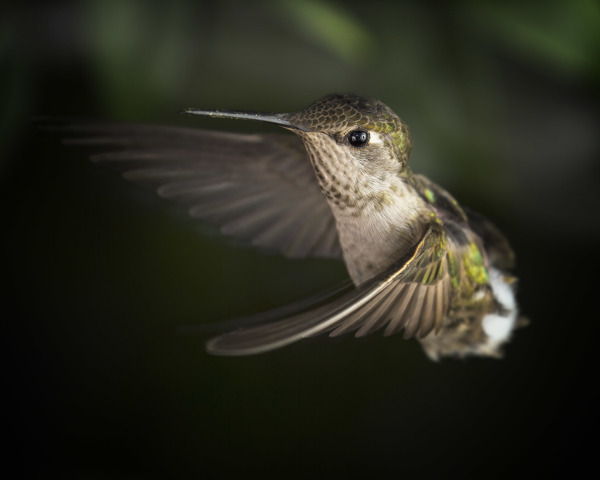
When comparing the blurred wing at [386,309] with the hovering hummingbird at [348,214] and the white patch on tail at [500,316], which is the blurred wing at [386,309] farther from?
the white patch on tail at [500,316]

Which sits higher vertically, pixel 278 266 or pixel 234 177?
pixel 234 177

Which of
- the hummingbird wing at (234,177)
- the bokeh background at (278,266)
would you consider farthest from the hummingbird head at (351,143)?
the bokeh background at (278,266)

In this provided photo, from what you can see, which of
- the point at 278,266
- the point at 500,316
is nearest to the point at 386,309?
the point at 500,316

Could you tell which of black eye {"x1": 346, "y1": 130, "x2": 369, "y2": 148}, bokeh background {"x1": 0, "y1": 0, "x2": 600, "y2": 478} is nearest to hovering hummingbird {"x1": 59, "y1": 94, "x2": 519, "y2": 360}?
black eye {"x1": 346, "y1": 130, "x2": 369, "y2": 148}

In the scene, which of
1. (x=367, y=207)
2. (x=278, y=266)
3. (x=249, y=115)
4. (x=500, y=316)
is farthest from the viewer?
(x=278, y=266)

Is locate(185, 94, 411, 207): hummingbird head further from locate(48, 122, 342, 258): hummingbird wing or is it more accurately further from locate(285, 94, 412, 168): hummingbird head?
locate(48, 122, 342, 258): hummingbird wing

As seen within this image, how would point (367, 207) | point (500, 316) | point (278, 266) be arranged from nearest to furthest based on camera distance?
point (367, 207), point (500, 316), point (278, 266)

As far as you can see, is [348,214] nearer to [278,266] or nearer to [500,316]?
[500,316]
